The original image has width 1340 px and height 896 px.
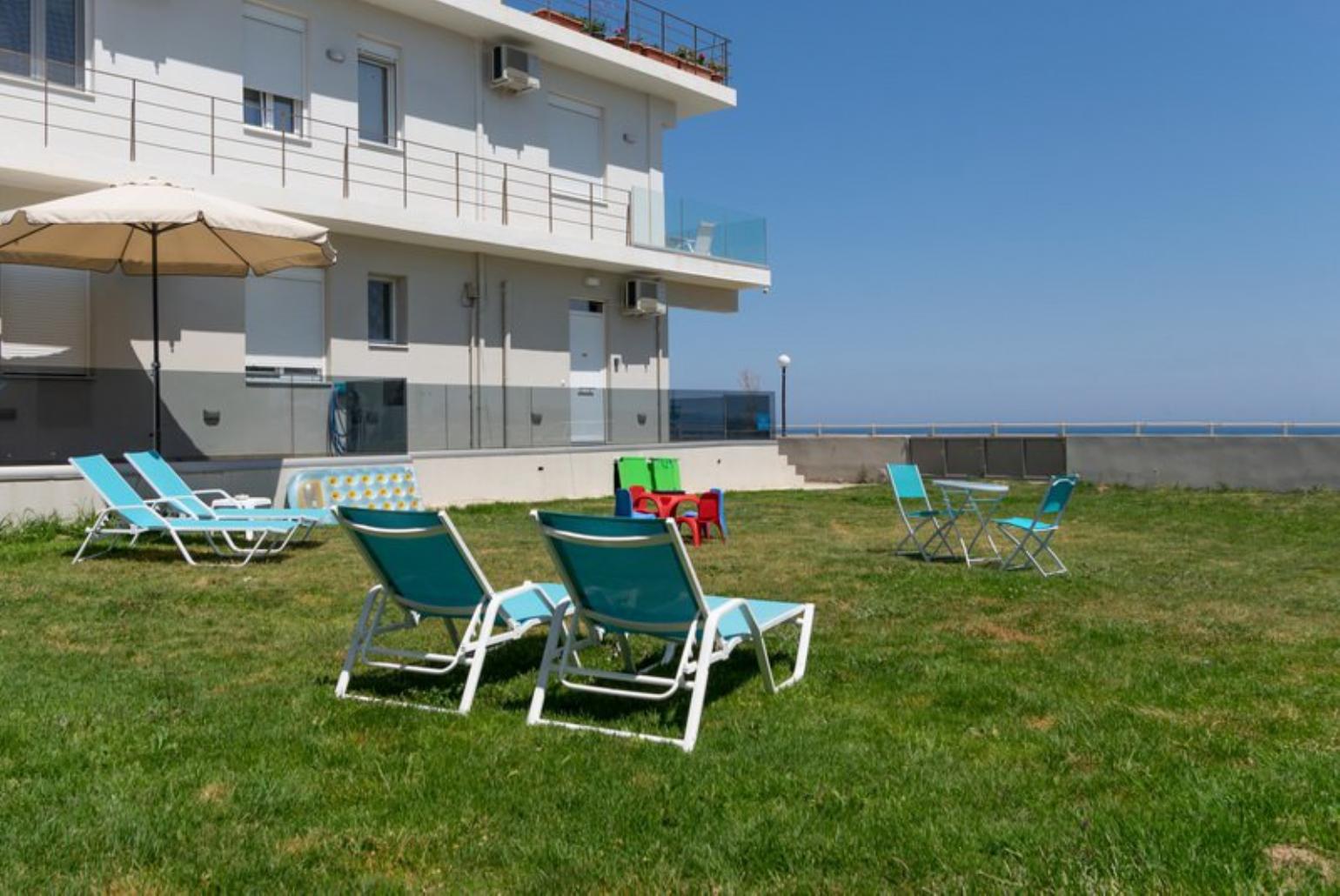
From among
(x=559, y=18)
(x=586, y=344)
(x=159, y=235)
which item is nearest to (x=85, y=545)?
(x=159, y=235)

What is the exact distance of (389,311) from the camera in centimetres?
1694

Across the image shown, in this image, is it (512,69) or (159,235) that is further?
(512,69)

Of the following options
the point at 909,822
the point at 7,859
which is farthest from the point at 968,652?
the point at 7,859

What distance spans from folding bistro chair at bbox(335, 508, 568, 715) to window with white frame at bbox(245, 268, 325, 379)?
10505 millimetres

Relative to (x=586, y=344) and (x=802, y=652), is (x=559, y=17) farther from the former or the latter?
(x=802, y=652)

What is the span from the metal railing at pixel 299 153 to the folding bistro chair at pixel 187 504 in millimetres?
4675

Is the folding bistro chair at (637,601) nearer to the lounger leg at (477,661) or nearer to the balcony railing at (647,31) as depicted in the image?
the lounger leg at (477,661)

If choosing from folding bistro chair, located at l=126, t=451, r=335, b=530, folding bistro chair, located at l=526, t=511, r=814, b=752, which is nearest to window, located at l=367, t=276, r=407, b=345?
folding bistro chair, located at l=126, t=451, r=335, b=530

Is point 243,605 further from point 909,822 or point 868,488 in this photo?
point 868,488

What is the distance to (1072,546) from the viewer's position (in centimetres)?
1157

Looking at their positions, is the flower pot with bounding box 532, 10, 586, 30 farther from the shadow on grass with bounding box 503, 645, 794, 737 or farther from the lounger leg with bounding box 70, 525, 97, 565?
the shadow on grass with bounding box 503, 645, 794, 737

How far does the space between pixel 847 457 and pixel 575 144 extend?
1035 cm

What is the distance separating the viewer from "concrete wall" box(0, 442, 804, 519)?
11.0 m

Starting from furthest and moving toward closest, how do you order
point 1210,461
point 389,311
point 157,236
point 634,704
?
point 1210,461 → point 389,311 → point 157,236 → point 634,704
